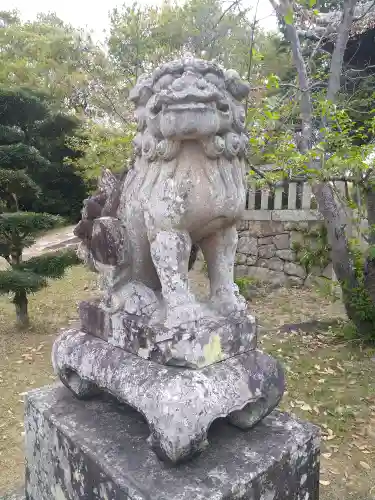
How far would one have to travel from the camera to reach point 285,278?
599cm

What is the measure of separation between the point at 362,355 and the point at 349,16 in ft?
10.4

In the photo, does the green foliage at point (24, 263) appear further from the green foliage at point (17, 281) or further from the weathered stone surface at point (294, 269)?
the weathered stone surface at point (294, 269)

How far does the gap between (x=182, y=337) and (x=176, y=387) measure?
14 cm

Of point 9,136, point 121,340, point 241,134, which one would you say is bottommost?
point 121,340

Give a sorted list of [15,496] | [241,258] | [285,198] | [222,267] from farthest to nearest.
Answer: [241,258] → [285,198] → [15,496] → [222,267]

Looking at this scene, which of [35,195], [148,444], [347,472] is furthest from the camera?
[35,195]

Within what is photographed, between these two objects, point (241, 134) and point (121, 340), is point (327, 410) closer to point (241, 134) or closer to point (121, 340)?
point (121, 340)

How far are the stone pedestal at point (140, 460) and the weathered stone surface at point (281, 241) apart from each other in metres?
4.81

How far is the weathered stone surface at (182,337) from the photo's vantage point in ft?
3.72

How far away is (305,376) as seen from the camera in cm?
327

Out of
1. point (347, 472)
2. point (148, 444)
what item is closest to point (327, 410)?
point (347, 472)

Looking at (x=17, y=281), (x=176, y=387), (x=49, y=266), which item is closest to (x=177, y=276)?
(x=176, y=387)

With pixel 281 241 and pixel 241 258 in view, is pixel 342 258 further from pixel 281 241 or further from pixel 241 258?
pixel 241 258

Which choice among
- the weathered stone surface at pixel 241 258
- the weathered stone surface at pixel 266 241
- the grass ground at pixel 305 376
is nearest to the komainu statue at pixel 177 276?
the grass ground at pixel 305 376
